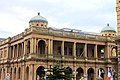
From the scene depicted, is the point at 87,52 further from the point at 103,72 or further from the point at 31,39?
the point at 31,39

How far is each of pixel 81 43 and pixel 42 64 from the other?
1126 cm

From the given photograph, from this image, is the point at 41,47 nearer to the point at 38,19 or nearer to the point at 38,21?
the point at 38,21

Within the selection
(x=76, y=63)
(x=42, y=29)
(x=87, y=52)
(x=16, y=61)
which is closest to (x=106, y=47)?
(x=87, y=52)

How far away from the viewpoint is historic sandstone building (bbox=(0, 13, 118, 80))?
49875mm

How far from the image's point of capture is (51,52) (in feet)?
168

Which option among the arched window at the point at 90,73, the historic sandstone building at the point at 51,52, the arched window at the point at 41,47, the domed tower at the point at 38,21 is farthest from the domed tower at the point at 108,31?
the arched window at the point at 41,47

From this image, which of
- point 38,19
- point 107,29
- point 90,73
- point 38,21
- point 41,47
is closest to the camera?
point 41,47

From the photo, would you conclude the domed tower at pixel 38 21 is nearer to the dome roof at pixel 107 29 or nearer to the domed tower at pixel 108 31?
the domed tower at pixel 108 31

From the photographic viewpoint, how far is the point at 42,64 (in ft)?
164

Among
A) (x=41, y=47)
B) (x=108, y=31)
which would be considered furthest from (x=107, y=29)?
(x=41, y=47)

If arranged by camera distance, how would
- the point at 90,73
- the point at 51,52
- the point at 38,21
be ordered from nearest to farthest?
the point at 51,52 → the point at 90,73 → the point at 38,21

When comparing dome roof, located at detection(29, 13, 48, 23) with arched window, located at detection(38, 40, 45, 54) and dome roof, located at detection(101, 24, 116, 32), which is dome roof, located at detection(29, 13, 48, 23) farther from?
dome roof, located at detection(101, 24, 116, 32)

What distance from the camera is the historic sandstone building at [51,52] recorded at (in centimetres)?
4988

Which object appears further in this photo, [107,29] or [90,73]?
[107,29]
